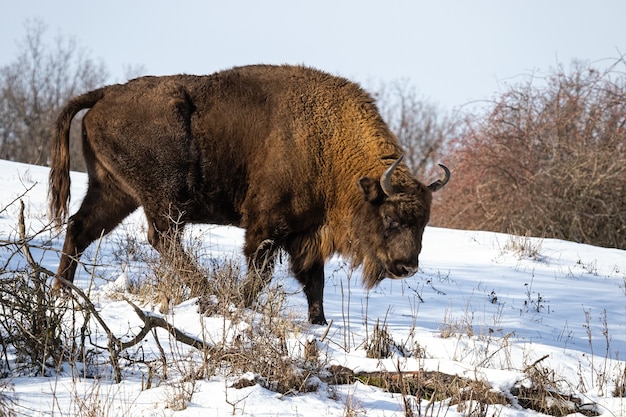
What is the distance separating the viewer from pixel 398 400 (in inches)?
169

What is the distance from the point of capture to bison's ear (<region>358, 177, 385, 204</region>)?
673 cm

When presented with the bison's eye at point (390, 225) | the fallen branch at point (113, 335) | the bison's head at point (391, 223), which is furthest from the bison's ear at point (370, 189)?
the fallen branch at point (113, 335)

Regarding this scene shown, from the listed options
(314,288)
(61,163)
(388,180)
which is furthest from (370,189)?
(61,163)

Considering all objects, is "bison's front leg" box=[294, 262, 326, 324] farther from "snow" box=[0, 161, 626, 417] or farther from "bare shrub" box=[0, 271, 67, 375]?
"bare shrub" box=[0, 271, 67, 375]

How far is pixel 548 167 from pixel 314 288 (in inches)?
444

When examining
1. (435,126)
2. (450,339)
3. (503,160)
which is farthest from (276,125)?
(435,126)

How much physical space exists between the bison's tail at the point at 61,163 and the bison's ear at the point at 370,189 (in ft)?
9.00

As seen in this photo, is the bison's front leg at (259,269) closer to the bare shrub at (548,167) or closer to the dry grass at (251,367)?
the dry grass at (251,367)

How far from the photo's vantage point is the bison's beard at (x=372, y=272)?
690cm

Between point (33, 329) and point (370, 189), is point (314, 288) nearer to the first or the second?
point (370, 189)

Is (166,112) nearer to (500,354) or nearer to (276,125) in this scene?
(276,125)

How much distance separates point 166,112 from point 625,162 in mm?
12092

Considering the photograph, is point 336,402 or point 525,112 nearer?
point 336,402

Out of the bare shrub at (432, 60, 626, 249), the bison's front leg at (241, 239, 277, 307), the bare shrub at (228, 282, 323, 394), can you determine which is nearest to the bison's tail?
the bison's front leg at (241, 239, 277, 307)
